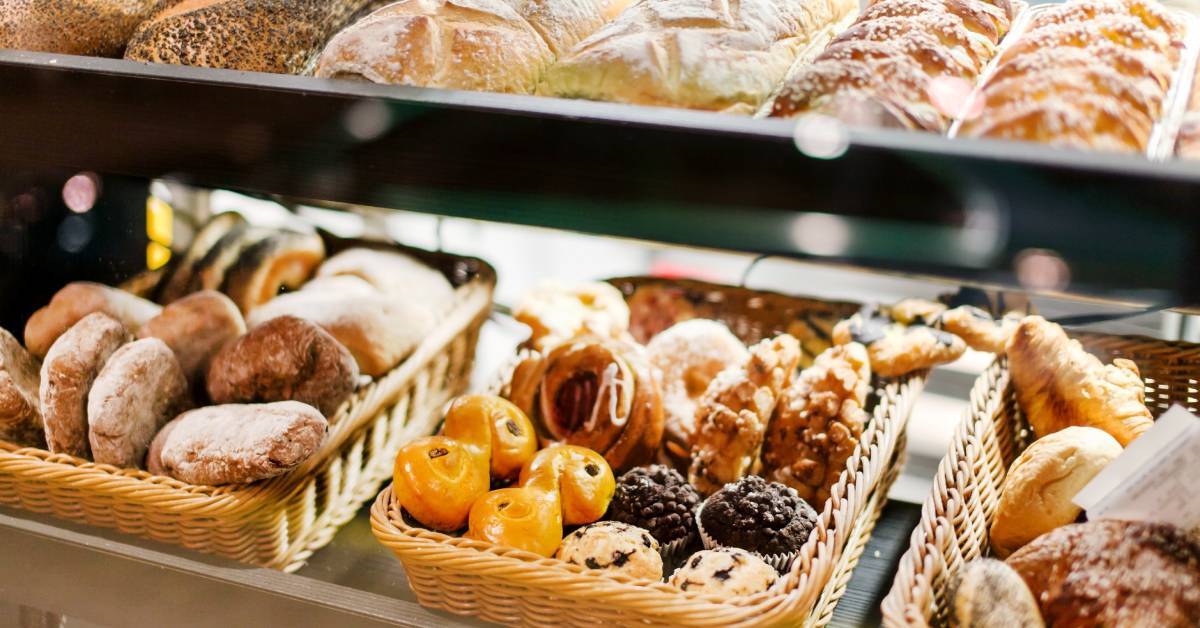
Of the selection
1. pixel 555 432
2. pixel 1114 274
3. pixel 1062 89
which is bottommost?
pixel 555 432

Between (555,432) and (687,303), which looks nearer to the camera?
(555,432)

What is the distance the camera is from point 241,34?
133 centimetres

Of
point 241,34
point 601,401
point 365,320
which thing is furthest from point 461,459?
point 241,34

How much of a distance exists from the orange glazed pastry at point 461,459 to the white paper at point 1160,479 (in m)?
0.81

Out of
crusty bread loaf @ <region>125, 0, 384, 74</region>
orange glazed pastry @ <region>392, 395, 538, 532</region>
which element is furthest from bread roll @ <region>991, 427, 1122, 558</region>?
crusty bread loaf @ <region>125, 0, 384, 74</region>

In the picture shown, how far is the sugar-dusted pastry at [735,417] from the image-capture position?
1596 mm

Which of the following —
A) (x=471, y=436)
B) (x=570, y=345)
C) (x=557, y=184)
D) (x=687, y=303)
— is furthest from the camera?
(x=687, y=303)

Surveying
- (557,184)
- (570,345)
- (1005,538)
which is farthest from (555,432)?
(557,184)

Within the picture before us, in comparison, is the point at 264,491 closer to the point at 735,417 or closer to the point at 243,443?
the point at 243,443

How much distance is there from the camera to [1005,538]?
53.9 inches

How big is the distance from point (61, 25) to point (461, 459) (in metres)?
0.80

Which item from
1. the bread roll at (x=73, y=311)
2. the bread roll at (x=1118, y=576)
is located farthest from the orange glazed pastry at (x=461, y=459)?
the bread roll at (x=1118, y=576)

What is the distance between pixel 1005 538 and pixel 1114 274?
0.68 m

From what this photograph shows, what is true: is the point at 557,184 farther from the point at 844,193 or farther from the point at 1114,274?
the point at 1114,274
